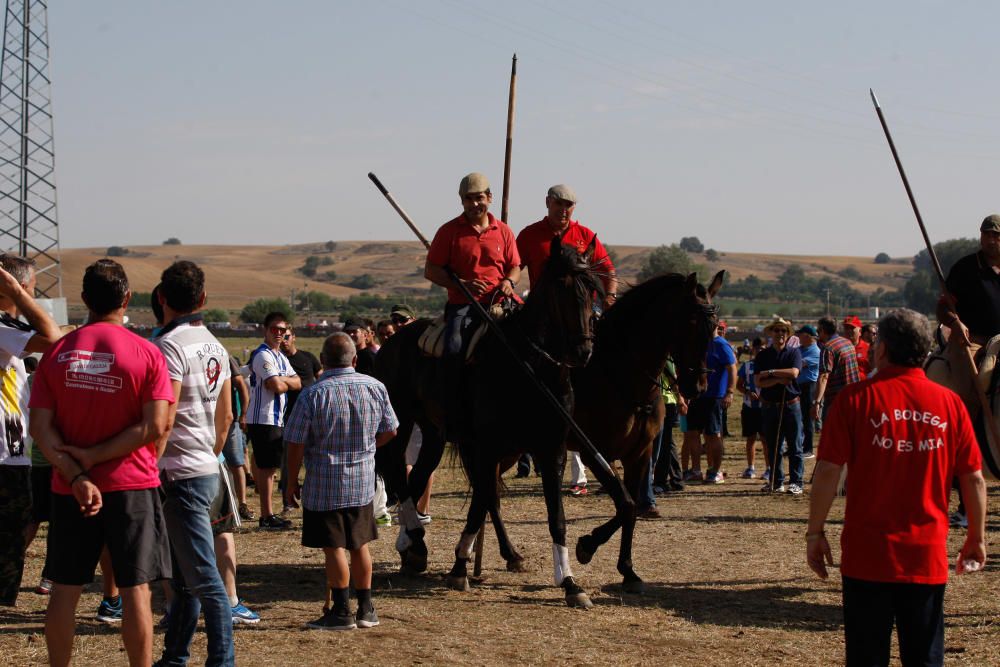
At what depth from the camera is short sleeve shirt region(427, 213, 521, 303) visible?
29.7ft

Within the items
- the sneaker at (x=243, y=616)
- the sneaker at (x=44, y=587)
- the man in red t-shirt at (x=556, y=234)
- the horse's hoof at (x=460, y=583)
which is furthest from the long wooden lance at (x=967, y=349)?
the sneaker at (x=44, y=587)

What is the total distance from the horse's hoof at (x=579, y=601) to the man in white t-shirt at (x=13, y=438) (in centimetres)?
362

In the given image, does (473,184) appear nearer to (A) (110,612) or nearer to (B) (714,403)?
(A) (110,612)

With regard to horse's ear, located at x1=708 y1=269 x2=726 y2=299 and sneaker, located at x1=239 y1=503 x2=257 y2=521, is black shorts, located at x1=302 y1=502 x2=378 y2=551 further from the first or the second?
sneaker, located at x1=239 y1=503 x2=257 y2=521

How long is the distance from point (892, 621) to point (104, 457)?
3441 millimetres

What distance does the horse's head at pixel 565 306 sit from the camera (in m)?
8.08

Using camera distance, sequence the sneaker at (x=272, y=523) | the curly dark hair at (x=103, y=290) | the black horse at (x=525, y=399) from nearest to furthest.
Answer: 1. the curly dark hair at (x=103, y=290)
2. the black horse at (x=525, y=399)
3. the sneaker at (x=272, y=523)

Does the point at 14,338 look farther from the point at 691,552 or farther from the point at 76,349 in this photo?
the point at 691,552

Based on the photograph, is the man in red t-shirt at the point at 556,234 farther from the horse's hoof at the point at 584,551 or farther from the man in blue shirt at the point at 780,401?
the man in blue shirt at the point at 780,401

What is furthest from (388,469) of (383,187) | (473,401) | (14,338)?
(14,338)

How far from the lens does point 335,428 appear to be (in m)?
7.26

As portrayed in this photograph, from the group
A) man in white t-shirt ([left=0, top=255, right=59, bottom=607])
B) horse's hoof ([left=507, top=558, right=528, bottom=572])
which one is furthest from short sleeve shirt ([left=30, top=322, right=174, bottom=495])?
horse's hoof ([left=507, top=558, right=528, bottom=572])

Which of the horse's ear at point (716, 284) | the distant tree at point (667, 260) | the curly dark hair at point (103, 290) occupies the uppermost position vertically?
the distant tree at point (667, 260)

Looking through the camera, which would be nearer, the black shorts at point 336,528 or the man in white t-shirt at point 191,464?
the man in white t-shirt at point 191,464
